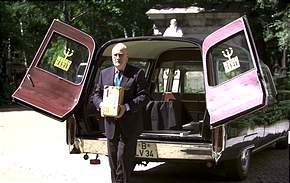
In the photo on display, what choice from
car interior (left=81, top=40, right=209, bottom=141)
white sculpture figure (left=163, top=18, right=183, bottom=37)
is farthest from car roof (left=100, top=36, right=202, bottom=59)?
white sculpture figure (left=163, top=18, right=183, bottom=37)

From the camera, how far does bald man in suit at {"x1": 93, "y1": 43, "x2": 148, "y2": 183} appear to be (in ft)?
18.8

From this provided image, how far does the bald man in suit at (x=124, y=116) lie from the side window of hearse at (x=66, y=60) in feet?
3.04

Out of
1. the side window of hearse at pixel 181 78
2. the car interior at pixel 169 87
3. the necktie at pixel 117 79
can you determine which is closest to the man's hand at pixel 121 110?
the necktie at pixel 117 79

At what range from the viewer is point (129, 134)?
577 cm

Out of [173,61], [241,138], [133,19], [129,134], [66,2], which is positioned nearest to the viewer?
[129,134]

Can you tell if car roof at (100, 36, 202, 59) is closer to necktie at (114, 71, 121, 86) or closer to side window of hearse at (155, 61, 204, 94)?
side window of hearse at (155, 61, 204, 94)

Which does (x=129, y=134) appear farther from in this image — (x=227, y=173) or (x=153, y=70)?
(x=153, y=70)

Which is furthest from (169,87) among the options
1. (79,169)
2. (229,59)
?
(229,59)

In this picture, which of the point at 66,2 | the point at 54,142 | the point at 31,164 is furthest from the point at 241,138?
the point at 66,2

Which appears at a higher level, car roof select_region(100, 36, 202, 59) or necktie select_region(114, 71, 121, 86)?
car roof select_region(100, 36, 202, 59)

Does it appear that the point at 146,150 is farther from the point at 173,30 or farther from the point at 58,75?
the point at 173,30

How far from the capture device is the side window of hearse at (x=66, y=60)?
6.66 metres

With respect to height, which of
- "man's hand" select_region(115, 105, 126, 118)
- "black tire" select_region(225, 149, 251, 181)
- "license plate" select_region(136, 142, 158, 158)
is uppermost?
"man's hand" select_region(115, 105, 126, 118)

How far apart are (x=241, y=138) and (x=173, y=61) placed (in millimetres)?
2140
